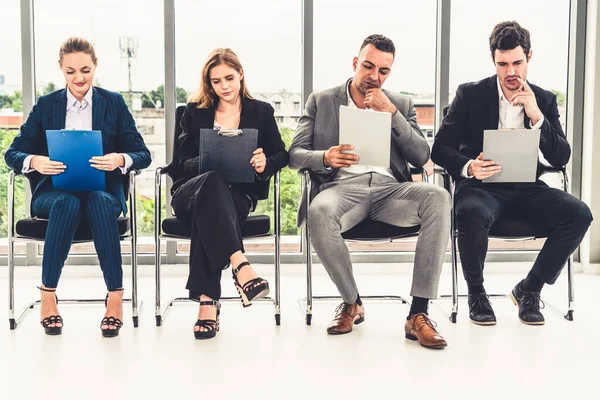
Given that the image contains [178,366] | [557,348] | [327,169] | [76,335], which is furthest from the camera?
[327,169]

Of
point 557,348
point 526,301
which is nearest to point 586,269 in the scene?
point 526,301

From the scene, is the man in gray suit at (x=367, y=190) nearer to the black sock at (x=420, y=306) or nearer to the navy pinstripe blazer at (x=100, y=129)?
the black sock at (x=420, y=306)

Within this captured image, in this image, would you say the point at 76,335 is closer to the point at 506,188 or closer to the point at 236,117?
the point at 236,117

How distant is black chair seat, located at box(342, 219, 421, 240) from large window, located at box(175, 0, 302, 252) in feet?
4.12

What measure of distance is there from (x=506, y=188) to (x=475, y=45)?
4.59 feet

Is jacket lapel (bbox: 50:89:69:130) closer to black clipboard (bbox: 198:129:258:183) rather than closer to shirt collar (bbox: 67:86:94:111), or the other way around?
shirt collar (bbox: 67:86:94:111)

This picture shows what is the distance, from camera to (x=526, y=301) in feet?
9.64

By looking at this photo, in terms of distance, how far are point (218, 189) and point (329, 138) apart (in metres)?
0.65

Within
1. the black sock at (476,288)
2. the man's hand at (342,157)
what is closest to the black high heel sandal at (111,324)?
the man's hand at (342,157)

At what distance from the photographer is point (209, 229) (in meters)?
2.58

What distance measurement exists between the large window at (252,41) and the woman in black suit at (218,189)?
0.97 meters

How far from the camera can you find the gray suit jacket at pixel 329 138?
2.95m

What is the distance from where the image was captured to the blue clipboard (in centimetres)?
269

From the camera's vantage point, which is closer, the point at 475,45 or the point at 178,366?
the point at 178,366
